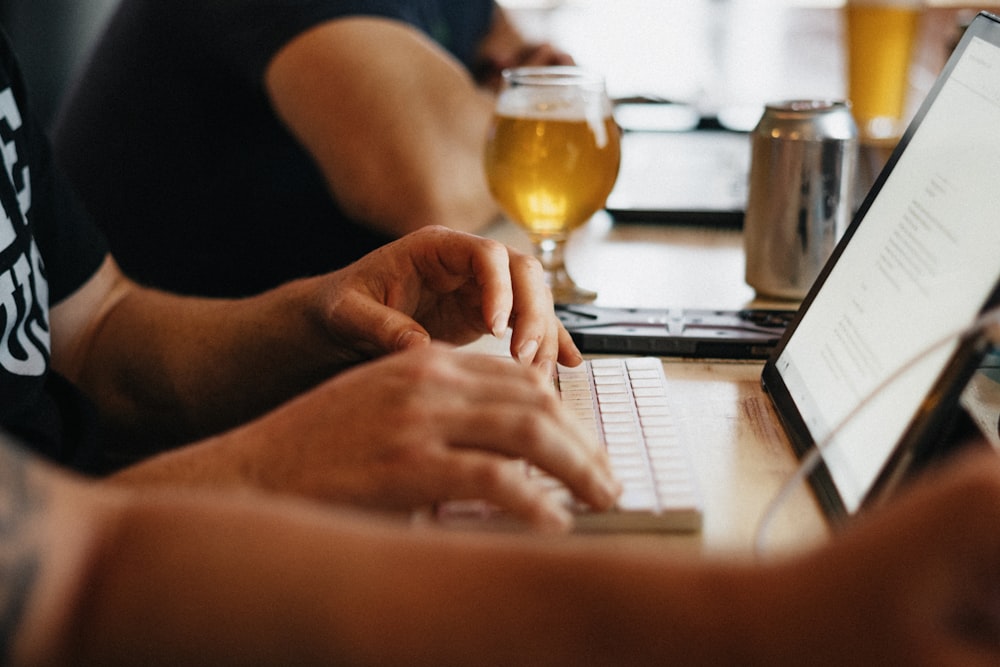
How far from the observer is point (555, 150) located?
3.23ft

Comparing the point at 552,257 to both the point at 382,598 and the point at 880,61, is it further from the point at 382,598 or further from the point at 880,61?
the point at 880,61

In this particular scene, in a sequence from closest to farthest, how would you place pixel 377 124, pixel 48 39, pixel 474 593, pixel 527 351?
1. pixel 474 593
2. pixel 527 351
3. pixel 377 124
4. pixel 48 39

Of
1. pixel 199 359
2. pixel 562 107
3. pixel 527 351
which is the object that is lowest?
pixel 199 359

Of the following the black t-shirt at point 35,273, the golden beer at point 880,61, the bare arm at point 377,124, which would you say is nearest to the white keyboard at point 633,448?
the black t-shirt at point 35,273

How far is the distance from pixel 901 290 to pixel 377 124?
88 cm

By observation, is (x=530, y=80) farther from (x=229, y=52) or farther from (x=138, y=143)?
(x=138, y=143)

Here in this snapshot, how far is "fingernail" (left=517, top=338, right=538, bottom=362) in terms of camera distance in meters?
0.73

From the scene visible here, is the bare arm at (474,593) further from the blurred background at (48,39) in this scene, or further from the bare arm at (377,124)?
the blurred background at (48,39)

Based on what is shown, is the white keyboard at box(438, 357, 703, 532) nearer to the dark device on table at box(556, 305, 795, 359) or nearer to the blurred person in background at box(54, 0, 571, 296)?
the dark device on table at box(556, 305, 795, 359)

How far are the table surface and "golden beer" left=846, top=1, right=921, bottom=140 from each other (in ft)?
0.40

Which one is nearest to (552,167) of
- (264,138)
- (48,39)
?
(264,138)

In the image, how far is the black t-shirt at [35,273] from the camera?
848 millimetres

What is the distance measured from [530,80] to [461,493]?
0.58m

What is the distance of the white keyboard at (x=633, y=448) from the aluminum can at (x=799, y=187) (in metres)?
0.29
